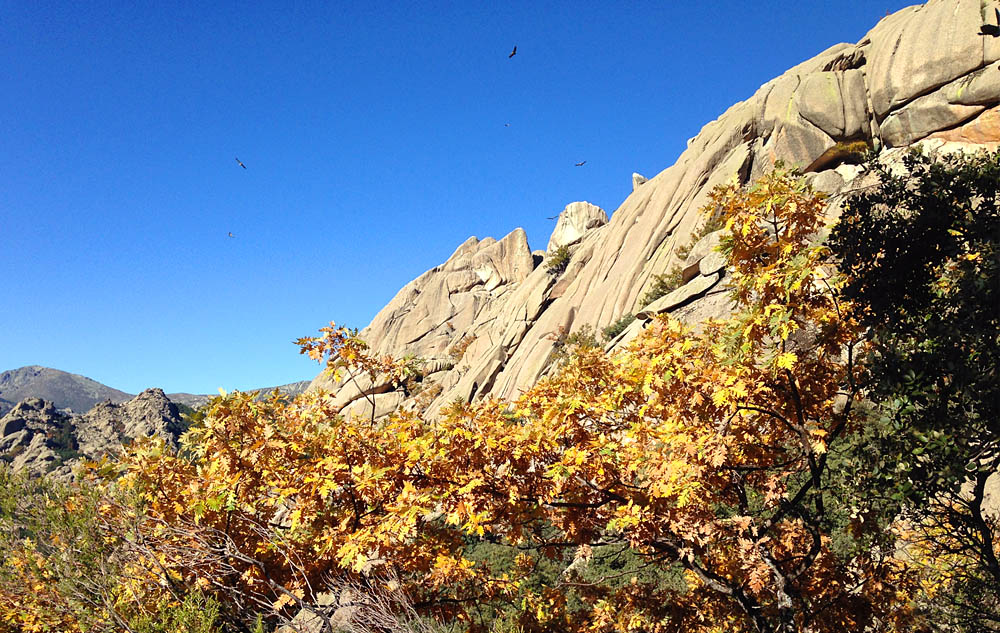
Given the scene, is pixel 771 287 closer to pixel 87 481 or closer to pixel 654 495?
pixel 654 495

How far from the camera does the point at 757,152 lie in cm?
3425

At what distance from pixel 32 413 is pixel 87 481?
102617mm

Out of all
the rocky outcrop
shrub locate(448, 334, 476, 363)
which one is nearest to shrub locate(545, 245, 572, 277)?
shrub locate(448, 334, 476, 363)

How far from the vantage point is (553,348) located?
117 feet

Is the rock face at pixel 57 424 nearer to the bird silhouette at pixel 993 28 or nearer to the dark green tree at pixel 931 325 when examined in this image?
the dark green tree at pixel 931 325

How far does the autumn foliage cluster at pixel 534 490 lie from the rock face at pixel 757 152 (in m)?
9.83

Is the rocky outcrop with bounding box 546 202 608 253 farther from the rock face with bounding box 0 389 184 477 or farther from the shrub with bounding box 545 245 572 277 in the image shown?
the rock face with bounding box 0 389 184 477

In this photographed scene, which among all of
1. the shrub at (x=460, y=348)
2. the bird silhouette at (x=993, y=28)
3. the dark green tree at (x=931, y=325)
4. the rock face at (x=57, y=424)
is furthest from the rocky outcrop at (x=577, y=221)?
the dark green tree at (x=931, y=325)

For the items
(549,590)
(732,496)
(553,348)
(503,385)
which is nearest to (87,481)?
(549,590)

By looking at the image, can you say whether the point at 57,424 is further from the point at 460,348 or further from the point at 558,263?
the point at 558,263

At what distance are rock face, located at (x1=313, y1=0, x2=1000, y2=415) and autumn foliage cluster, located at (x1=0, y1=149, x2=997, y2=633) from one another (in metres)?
9.83

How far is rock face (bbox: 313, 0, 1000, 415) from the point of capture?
25.5 metres

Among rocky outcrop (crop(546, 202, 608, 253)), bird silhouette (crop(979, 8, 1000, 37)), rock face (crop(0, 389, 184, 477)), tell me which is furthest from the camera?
rocky outcrop (crop(546, 202, 608, 253))

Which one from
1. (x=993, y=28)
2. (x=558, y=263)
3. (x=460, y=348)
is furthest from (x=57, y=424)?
(x=993, y=28)
